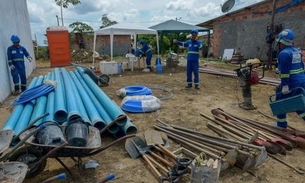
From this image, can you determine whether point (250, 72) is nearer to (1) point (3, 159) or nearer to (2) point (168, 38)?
(1) point (3, 159)

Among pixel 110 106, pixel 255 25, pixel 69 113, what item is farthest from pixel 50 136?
pixel 255 25

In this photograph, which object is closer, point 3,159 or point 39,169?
point 3,159

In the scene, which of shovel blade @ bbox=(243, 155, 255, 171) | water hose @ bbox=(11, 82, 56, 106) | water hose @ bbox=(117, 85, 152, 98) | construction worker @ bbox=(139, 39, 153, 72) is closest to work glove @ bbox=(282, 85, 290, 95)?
shovel blade @ bbox=(243, 155, 255, 171)

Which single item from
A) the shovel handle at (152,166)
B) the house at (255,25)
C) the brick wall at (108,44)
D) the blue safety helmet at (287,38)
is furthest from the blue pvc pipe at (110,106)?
the brick wall at (108,44)

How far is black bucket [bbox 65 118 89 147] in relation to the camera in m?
2.90

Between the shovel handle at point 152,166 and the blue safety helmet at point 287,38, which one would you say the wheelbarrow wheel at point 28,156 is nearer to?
the shovel handle at point 152,166

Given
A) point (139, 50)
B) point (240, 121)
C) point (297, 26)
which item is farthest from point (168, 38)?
point (240, 121)

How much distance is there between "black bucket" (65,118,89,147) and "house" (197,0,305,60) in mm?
11733

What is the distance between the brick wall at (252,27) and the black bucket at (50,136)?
1236 cm

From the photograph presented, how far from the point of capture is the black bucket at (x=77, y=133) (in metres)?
2.90

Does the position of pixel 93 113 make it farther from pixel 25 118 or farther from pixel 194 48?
pixel 194 48

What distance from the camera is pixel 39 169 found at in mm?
3014

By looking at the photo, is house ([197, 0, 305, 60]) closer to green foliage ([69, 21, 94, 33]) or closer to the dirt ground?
the dirt ground

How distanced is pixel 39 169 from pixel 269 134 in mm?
3543
